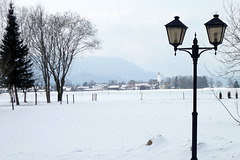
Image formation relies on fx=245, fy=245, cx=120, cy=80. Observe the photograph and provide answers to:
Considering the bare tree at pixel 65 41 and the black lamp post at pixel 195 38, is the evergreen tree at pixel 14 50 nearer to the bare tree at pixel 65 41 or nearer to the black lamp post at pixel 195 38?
the bare tree at pixel 65 41

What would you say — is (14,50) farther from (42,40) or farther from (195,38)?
(195,38)

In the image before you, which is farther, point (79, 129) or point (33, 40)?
point (33, 40)

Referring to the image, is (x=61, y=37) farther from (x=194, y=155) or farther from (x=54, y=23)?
→ (x=194, y=155)

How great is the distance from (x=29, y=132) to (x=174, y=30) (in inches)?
346

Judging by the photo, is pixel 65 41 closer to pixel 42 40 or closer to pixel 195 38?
pixel 42 40

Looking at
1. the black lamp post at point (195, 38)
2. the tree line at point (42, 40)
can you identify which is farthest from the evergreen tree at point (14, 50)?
the black lamp post at point (195, 38)

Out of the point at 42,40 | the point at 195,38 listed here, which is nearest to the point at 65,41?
the point at 42,40

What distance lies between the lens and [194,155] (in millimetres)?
5422

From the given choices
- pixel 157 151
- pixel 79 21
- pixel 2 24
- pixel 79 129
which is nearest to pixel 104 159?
pixel 157 151

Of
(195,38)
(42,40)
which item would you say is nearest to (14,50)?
(42,40)

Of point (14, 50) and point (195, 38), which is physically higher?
→ point (14, 50)

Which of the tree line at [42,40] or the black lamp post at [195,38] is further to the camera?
the tree line at [42,40]

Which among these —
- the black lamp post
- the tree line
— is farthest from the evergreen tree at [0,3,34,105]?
the black lamp post

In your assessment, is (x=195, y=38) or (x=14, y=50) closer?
(x=195, y=38)
